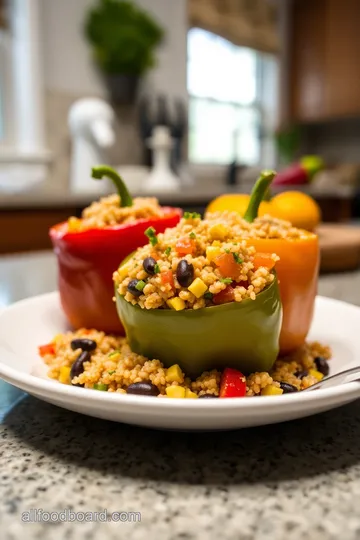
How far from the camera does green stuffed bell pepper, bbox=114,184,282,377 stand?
545 millimetres

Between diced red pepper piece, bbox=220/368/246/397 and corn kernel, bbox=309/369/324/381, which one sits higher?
diced red pepper piece, bbox=220/368/246/397

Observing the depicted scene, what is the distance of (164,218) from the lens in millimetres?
866

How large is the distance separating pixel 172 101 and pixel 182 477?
399 cm

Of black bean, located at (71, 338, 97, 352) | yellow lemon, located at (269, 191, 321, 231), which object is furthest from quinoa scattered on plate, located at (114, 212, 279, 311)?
yellow lemon, located at (269, 191, 321, 231)

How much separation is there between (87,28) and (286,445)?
3549 millimetres

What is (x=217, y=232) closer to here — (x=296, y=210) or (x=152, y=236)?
(x=152, y=236)

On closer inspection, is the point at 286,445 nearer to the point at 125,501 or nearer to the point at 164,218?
the point at 125,501

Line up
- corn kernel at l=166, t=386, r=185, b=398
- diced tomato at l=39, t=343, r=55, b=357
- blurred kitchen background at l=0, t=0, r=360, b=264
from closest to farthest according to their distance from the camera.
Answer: corn kernel at l=166, t=386, r=185, b=398, diced tomato at l=39, t=343, r=55, b=357, blurred kitchen background at l=0, t=0, r=360, b=264

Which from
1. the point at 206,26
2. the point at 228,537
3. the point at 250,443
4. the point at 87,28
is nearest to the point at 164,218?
the point at 250,443

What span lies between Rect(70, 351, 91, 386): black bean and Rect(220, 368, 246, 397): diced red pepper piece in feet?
0.55

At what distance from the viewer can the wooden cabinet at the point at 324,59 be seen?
191 inches

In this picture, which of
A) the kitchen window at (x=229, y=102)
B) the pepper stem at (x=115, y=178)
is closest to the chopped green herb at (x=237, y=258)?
the pepper stem at (x=115, y=178)

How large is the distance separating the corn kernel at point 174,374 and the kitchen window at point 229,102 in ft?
12.7

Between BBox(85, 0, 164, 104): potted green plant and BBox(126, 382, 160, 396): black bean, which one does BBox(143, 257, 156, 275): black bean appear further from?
BBox(85, 0, 164, 104): potted green plant
